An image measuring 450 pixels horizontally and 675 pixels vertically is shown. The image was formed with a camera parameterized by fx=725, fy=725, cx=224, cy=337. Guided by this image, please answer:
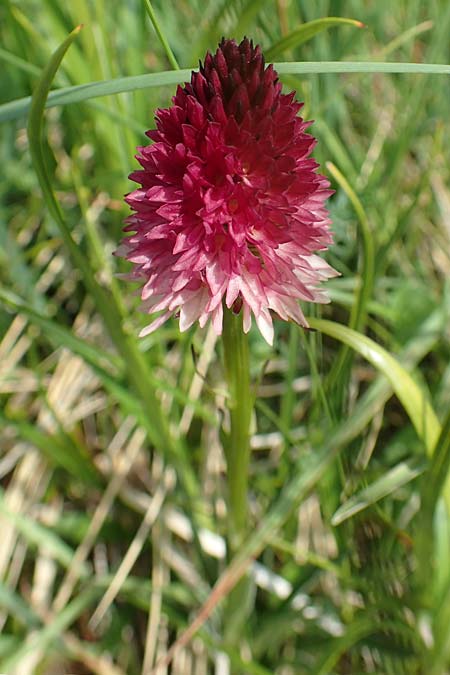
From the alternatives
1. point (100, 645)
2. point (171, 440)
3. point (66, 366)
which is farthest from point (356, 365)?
point (100, 645)

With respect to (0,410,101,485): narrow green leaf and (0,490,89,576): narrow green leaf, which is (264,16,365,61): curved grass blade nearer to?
(0,410,101,485): narrow green leaf

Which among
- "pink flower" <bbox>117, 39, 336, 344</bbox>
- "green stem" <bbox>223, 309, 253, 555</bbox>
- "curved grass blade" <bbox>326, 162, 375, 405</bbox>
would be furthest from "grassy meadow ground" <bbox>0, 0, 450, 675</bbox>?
"pink flower" <bbox>117, 39, 336, 344</bbox>

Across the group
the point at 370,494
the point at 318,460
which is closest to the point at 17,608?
the point at 318,460

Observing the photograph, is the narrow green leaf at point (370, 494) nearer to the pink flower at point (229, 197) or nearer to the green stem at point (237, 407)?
the green stem at point (237, 407)

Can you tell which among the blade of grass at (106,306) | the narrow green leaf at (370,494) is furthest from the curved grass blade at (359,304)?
the blade of grass at (106,306)

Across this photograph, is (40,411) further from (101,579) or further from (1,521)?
(101,579)

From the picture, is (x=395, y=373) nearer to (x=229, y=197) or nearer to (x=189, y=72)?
(x=229, y=197)
